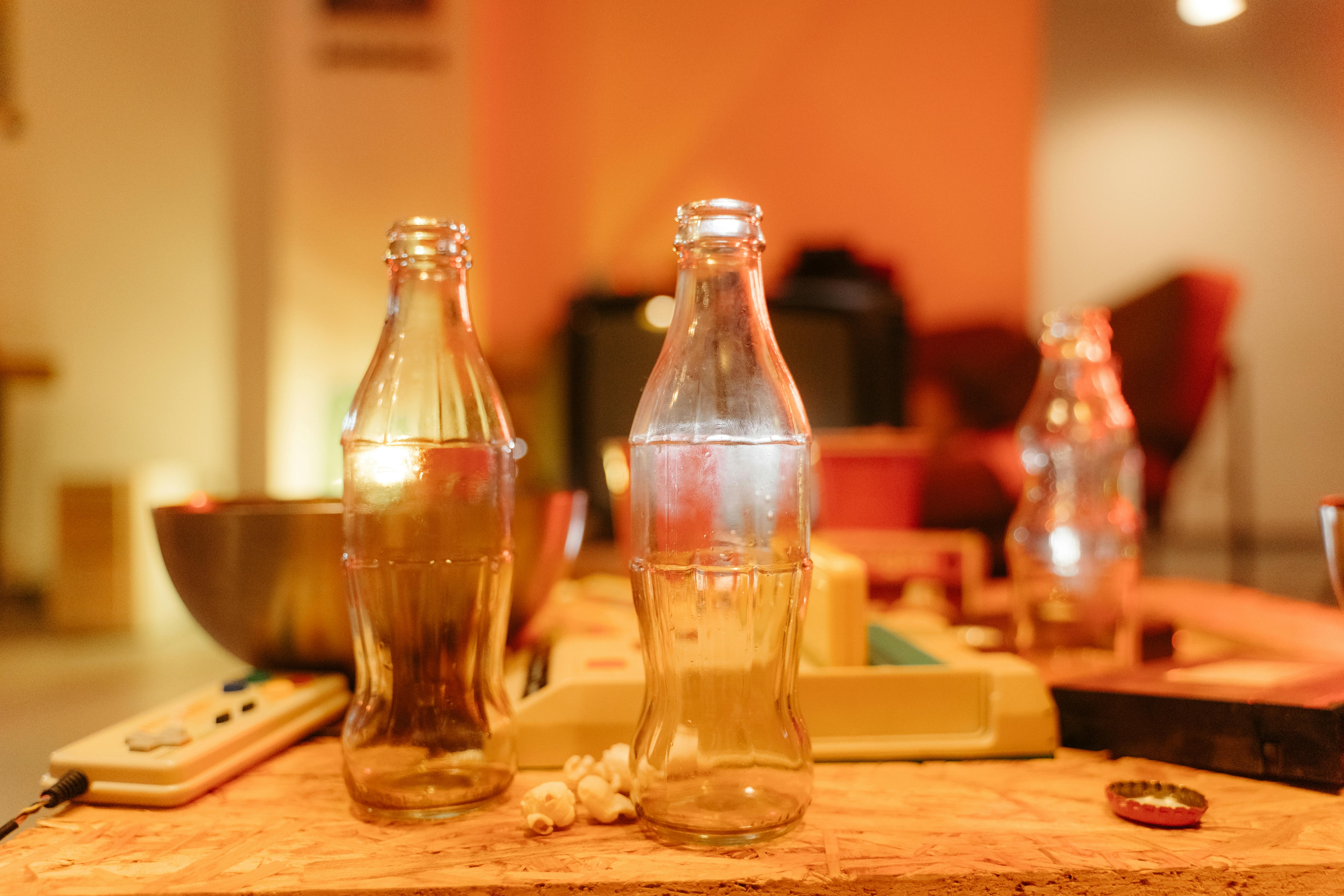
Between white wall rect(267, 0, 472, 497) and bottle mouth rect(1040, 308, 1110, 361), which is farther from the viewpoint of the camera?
white wall rect(267, 0, 472, 497)

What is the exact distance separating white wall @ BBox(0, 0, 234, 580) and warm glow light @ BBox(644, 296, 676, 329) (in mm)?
1258

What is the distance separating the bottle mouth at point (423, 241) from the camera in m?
0.44

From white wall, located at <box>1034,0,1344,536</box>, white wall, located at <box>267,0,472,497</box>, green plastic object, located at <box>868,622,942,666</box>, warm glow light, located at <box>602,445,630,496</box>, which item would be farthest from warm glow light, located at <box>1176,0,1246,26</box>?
green plastic object, located at <box>868,622,942,666</box>

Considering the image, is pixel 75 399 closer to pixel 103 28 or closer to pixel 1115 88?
pixel 103 28

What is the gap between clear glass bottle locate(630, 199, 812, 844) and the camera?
1.32 feet

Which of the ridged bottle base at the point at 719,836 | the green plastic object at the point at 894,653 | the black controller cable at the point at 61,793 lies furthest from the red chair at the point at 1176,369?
the black controller cable at the point at 61,793

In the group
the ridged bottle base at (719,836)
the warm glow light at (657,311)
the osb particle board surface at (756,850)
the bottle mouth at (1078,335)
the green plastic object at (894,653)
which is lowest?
the osb particle board surface at (756,850)

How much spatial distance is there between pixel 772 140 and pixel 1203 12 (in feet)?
5.94

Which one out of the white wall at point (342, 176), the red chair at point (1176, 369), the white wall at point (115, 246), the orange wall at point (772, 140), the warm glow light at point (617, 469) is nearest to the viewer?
the warm glow light at point (617, 469)

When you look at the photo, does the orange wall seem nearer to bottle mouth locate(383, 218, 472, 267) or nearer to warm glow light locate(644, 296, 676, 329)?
warm glow light locate(644, 296, 676, 329)

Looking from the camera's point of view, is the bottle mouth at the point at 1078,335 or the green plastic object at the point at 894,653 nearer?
the green plastic object at the point at 894,653

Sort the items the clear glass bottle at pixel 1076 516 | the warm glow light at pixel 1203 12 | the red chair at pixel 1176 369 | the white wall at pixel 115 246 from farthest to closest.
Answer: the warm glow light at pixel 1203 12, the white wall at pixel 115 246, the red chair at pixel 1176 369, the clear glass bottle at pixel 1076 516

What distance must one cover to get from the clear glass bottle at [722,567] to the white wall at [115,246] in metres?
2.73

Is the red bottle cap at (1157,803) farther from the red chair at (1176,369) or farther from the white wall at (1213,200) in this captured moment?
the white wall at (1213,200)
